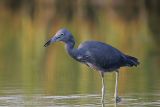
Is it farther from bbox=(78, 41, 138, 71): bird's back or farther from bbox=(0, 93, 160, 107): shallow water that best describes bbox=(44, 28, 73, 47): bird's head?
bbox=(0, 93, 160, 107): shallow water

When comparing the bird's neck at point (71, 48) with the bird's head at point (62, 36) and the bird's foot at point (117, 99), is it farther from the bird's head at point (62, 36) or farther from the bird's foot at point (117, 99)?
the bird's foot at point (117, 99)

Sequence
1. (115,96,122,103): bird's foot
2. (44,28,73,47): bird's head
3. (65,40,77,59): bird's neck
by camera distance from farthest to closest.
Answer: (65,40,77,59): bird's neck, (44,28,73,47): bird's head, (115,96,122,103): bird's foot

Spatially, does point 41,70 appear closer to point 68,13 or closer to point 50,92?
point 50,92

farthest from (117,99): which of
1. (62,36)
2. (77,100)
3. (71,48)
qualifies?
(62,36)

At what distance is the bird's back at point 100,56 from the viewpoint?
1520 cm

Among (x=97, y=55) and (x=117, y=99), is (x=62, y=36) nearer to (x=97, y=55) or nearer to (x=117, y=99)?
(x=97, y=55)

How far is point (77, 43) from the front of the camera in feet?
85.4

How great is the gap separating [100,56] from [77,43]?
1074 centimetres

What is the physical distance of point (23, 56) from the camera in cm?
2394

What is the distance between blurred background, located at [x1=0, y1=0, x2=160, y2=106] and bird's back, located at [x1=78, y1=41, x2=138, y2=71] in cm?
62

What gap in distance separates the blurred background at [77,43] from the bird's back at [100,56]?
0.62m

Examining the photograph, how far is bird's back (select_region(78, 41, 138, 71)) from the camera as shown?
15195 mm

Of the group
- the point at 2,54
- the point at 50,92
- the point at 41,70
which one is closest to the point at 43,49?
the point at 2,54

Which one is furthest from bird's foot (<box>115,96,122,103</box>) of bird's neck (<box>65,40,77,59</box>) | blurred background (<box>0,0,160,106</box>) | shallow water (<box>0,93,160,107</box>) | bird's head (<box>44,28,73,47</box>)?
bird's head (<box>44,28,73,47</box>)
